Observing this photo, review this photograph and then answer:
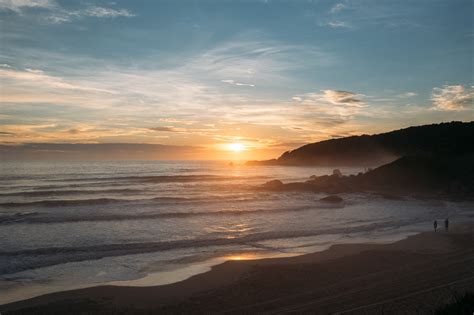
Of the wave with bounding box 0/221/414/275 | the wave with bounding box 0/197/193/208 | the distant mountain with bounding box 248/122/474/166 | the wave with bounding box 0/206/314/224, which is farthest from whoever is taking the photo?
the distant mountain with bounding box 248/122/474/166

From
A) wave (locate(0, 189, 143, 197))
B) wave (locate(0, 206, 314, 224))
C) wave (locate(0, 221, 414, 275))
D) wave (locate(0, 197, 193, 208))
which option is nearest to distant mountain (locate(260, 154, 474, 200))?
wave (locate(0, 206, 314, 224))

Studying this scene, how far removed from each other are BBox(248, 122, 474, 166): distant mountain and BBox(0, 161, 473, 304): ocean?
31457 mm

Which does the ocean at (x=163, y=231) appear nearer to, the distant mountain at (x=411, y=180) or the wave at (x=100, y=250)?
the wave at (x=100, y=250)

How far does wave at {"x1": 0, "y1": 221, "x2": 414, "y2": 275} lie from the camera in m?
15.8

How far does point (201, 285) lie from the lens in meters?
13.3

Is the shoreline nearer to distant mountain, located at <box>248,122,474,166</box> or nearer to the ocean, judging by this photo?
the ocean

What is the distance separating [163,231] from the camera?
23.0m

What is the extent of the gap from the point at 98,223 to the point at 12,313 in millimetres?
15145

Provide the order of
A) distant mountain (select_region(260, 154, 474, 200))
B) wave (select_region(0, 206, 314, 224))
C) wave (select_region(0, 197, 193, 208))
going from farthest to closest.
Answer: distant mountain (select_region(260, 154, 474, 200)) < wave (select_region(0, 197, 193, 208)) < wave (select_region(0, 206, 314, 224))

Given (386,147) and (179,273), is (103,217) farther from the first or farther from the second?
(386,147)

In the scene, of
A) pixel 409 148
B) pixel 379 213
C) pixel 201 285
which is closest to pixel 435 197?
Result: pixel 379 213

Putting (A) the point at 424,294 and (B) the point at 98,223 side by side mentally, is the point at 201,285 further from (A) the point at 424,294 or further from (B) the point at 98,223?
(B) the point at 98,223

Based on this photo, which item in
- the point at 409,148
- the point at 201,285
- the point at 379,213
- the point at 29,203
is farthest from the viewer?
the point at 409,148

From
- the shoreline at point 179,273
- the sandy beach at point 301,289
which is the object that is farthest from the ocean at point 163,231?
the sandy beach at point 301,289
